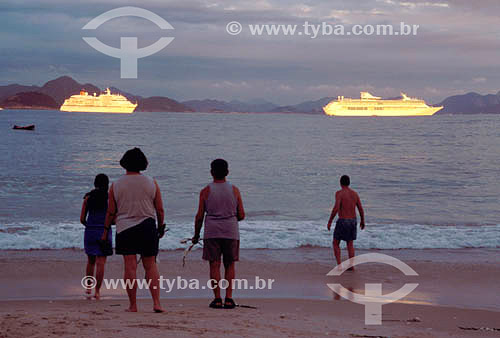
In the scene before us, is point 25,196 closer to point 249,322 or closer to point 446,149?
point 249,322

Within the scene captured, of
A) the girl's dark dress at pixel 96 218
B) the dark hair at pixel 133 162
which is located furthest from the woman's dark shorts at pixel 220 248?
the girl's dark dress at pixel 96 218

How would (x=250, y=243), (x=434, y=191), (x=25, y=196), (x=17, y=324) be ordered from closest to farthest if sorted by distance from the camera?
(x=17, y=324)
(x=250, y=243)
(x=25, y=196)
(x=434, y=191)

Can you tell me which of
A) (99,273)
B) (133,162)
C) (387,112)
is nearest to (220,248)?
(133,162)

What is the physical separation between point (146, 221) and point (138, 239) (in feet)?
0.60

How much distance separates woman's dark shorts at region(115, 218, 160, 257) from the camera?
17.5 ft

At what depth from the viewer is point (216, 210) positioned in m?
5.73

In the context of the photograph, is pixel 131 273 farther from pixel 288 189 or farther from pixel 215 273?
pixel 288 189

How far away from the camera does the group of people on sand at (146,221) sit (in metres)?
5.34

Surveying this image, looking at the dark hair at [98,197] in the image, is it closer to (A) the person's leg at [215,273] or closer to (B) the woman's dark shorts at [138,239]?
(B) the woman's dark shorts at [138,239]

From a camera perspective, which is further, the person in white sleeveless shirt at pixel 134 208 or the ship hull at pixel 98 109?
the ship hull at pixel 98 109

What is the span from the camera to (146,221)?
535cm

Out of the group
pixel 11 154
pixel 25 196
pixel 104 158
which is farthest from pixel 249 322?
pixel 11 154

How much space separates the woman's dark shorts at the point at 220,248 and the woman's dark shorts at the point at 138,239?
64cm

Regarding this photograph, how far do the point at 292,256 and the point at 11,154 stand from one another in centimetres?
3018
